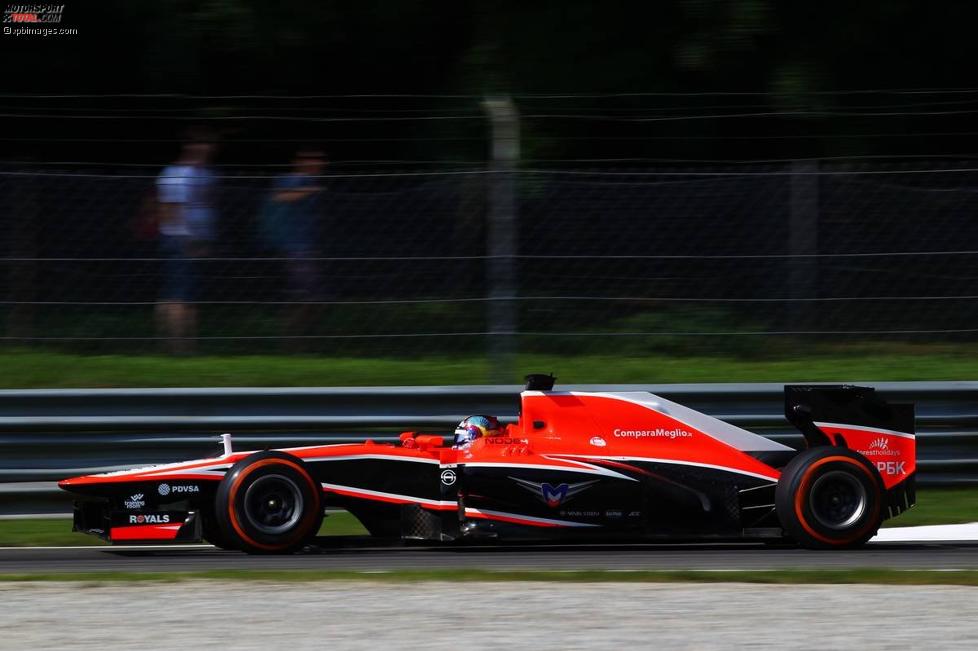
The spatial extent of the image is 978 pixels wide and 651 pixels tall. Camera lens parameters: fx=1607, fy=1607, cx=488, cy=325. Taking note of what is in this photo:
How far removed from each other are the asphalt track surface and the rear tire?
0.28ft

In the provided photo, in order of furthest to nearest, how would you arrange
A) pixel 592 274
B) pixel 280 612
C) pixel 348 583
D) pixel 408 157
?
pixel 408 157 → pixel 592 274 → pixel 348 583 → pixel 280 612

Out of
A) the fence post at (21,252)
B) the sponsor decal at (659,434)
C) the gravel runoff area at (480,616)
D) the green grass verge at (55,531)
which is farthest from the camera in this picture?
the fence post at (21,252)

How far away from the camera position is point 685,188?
8875 millimetres

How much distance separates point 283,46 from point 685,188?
153 inches

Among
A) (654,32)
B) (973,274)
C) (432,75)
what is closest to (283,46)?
(432,75)

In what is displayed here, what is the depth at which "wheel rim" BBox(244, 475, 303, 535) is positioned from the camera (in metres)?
7.04

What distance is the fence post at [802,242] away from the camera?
8.88 meters

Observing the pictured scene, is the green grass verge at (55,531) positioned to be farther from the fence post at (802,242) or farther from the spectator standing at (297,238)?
the fence post at (802,242)

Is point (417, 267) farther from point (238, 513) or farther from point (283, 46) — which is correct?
point (283, 46)

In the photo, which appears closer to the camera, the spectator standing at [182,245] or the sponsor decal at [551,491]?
the sponsor decal at [551,491]

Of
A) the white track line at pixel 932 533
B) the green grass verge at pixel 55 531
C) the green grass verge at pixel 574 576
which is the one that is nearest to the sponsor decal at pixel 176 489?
the green grass verge at pixel 574 576

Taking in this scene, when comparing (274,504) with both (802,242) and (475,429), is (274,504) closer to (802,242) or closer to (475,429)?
(475,429)

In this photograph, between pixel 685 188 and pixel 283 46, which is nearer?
pixel 685 188

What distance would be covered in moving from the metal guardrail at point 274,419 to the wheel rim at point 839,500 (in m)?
1.45
